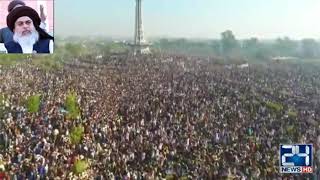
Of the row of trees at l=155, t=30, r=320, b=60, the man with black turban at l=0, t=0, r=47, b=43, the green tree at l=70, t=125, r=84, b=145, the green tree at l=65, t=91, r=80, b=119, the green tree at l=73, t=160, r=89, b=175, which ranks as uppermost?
the man with black turban at l=0, t=0, r=47, b=43

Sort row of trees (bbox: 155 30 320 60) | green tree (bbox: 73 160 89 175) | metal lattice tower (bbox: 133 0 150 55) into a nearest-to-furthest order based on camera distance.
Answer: green tree (bbox: 73 160 89 175) < metal lattice tower (bbox: 133 0 150 55) < row of trees (bbox: 155 30 320 60)

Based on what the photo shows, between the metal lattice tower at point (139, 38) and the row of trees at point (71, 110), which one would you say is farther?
the metal lattice tower at point (139, 38)

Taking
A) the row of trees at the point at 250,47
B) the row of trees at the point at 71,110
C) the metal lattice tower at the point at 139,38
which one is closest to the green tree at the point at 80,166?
the row of trees at the point at 71,110

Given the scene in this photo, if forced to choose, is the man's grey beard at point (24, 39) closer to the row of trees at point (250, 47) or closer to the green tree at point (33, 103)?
the green tree at point (33, 103)

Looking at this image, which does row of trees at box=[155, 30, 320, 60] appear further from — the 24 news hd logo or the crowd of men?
the 24 news hd logo

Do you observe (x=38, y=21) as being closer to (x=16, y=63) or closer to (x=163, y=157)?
(x=16, y=63)

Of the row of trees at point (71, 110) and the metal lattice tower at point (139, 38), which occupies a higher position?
the metal lattice tower at point (139, 38)

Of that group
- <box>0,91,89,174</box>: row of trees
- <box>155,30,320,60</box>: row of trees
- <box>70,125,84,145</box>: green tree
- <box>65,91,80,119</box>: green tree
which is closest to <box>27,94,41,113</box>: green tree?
<box>0,91,89,174</box>: row of trees
